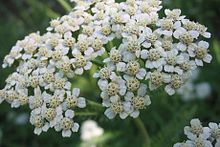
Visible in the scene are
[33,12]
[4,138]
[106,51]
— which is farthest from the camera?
[33,12]

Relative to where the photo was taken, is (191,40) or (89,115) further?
(89,115)

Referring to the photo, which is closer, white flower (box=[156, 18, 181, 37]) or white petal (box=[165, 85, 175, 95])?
white petal (box=[165, 85, 175, 95])

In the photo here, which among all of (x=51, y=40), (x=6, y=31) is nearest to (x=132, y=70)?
(x=51, y=40)

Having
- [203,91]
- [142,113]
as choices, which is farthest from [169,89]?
[203,91]

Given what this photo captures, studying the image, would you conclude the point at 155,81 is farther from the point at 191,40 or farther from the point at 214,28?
the point at 214,28

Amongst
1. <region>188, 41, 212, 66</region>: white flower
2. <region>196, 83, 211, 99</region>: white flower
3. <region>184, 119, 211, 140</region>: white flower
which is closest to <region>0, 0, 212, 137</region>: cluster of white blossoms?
<region>188, 41, 212, 66</region>: white flower

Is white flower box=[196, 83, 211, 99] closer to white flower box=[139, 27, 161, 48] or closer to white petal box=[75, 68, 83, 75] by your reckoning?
white flower box=[139, 27, 161, 48]

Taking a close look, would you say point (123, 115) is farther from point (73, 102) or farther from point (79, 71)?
point (79, 71)
